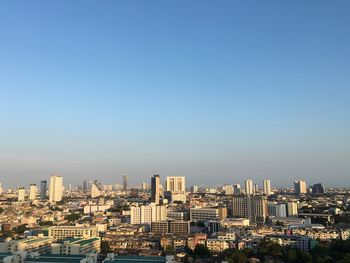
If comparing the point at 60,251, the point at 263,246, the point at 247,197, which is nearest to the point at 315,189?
the point at 247,197

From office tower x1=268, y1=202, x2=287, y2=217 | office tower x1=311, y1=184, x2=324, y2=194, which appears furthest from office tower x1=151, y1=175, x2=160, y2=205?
office tower x1=311, y1=184, x2=324, y2=194

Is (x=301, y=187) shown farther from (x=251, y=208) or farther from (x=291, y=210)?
(x=251, y=208)

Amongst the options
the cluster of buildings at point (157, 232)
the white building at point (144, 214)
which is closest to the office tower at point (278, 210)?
the cluster of buildings at point (157, 232)

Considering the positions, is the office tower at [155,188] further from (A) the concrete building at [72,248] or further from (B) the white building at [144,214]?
(A) the concrete building at [72,248]

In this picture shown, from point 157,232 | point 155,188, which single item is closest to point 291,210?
point 157,232

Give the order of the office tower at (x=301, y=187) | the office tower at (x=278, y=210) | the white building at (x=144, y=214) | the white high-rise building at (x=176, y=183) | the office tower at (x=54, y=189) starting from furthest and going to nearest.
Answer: the office tower at (x=301, y=187)
the white high-rise building at (x=176, y=183)
the office tower at (x=54, y=189)
the office tower at (x=278, y=210)
the white building at (x=144, y=214)

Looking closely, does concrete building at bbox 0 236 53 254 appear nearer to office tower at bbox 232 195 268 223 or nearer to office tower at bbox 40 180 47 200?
office tower at bbox 232 195 268 223

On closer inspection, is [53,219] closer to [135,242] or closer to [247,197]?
[135,242]

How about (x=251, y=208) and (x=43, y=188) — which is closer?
(x=251, y=208)
